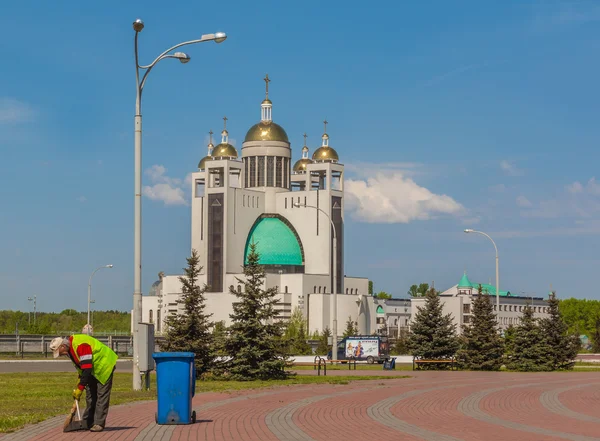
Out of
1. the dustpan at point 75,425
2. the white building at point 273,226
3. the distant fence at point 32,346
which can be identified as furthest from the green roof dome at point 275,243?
the dustpan at point 75,425

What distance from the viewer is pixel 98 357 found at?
14836 mm

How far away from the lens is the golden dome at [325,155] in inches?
4574

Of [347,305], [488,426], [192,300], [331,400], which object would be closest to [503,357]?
[192,300]

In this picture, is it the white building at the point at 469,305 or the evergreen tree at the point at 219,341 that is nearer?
the evergreen tree at the point at 219,341

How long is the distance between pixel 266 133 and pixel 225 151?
6.10 metres

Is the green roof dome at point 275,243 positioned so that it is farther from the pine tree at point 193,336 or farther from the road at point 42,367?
the pine tree at point 193,336

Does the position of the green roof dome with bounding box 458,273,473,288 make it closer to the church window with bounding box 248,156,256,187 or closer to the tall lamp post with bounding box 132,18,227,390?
the church window with bounding box 248,156,256,187

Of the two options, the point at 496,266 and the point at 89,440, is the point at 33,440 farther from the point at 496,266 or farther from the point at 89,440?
the point at 496,266

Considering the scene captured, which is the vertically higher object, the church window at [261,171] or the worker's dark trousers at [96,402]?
the church window at [261,171]

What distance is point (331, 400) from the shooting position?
21.9 metres

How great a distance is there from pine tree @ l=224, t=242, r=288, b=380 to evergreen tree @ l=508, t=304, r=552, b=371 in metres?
16.8

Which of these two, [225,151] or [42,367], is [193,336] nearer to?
[42,367]

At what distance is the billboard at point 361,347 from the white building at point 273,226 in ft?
140

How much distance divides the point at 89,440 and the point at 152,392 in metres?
9.81
